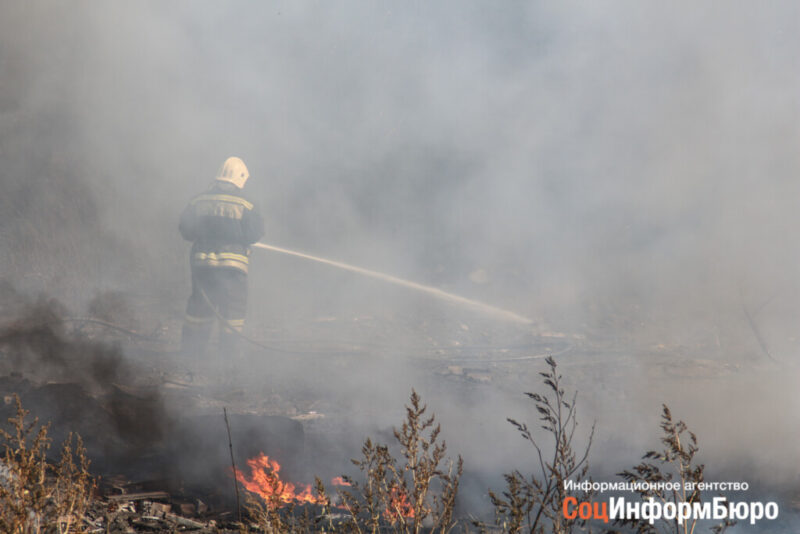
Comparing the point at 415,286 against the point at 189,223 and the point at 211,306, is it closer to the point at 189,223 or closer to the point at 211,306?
the point at 211,306

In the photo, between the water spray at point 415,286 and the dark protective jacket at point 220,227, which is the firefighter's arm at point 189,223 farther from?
the water spray at point 415,286

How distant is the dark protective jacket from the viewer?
18.2 ft

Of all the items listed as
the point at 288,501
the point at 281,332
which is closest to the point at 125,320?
the point at 281,332

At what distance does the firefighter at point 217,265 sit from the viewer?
5.56 m

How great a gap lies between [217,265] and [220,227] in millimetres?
412

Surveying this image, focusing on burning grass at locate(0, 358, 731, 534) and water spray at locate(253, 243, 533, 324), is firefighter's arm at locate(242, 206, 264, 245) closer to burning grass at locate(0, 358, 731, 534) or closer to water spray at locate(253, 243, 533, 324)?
burning grass at locate(0, 358, 731, 534)

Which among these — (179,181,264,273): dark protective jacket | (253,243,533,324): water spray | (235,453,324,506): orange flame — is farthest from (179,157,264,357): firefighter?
(253,243,533,324): water spray

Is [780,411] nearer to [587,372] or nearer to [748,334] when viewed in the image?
[587,372]

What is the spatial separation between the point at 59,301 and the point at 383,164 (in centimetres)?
650

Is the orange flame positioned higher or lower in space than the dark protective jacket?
lower

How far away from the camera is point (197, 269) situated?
561 cm

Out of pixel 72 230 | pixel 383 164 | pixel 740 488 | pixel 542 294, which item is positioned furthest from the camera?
pixel 383 164

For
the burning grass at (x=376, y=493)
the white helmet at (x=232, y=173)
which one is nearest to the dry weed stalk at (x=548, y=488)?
the burning grass at (x=376, y=493)

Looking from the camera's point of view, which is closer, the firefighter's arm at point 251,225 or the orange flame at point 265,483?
the orange flame at point 265,483
